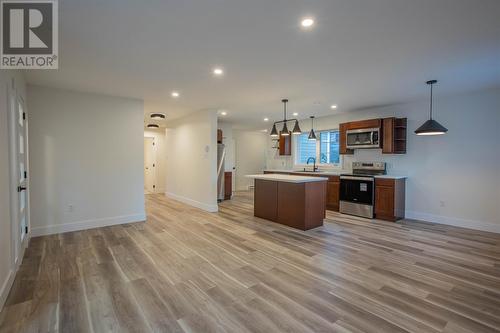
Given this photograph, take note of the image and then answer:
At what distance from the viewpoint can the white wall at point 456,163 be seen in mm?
4609

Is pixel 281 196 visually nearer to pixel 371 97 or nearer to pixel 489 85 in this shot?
pixel 371 97

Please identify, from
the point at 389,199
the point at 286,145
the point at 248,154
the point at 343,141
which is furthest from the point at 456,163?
the point at 248,154

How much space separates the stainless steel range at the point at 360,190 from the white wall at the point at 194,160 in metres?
3.11

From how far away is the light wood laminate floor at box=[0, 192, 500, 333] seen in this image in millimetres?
2053

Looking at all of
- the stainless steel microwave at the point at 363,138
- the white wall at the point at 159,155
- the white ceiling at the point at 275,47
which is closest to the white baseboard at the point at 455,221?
the stainless steel microwave at the point at 363,138

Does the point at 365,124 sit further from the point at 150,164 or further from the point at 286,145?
the point at 150,164

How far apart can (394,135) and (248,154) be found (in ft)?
19.4

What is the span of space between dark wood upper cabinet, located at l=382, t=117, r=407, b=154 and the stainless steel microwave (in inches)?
6.4

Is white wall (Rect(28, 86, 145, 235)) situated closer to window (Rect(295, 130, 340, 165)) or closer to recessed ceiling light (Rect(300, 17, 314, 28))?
recessed ceiling light (Rect(300, 17, 314, 28))

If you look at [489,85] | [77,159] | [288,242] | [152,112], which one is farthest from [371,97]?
[77,159]

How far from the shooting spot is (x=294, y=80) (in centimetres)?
396

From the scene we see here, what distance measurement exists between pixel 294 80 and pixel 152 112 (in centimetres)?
419

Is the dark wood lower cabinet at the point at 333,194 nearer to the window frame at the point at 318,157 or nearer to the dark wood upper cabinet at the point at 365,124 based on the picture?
the window frame at the point at 318,157

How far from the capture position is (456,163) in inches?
196
